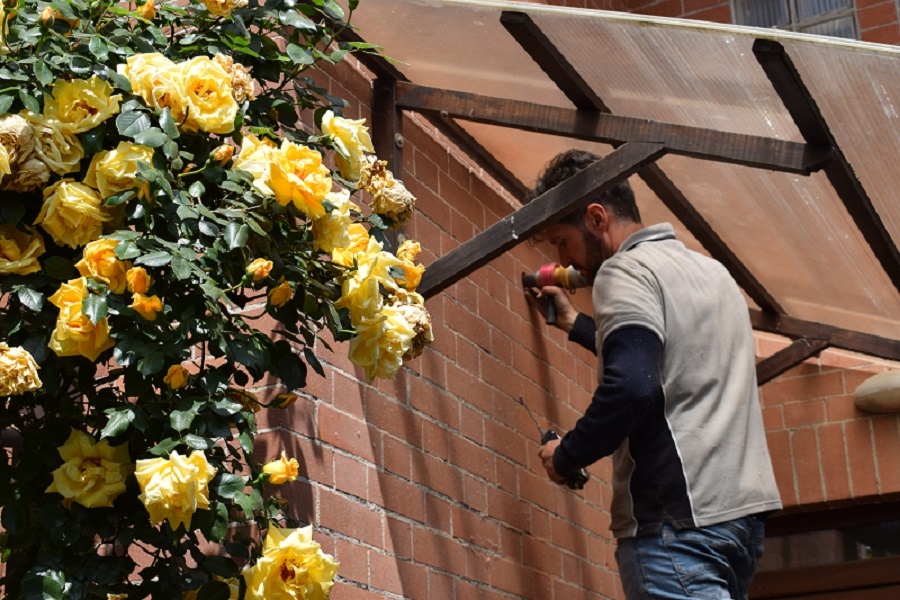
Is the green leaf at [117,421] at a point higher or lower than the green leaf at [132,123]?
lower

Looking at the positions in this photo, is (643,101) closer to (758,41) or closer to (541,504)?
(758,41)

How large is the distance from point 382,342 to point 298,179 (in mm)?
351

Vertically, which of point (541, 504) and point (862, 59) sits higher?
point (862, 59)

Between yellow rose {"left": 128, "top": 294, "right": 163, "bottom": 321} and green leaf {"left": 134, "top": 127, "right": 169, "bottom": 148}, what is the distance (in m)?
0.25

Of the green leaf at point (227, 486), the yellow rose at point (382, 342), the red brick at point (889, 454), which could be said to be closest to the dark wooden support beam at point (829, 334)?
the red brick at point (889, 454)

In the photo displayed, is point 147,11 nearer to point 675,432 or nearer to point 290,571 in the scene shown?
point 290,571

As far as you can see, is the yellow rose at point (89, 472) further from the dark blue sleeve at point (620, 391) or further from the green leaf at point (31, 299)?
the dark blue sleeve at point (620, 391)

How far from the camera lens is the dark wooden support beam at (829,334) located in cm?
484

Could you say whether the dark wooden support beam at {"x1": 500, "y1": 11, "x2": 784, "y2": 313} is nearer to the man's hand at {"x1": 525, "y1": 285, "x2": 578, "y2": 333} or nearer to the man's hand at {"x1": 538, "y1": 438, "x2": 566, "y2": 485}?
the man's hand at {"x1": 525, "y1": 285, "x2": 578, "y2": 333}

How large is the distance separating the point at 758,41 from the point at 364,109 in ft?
3.72

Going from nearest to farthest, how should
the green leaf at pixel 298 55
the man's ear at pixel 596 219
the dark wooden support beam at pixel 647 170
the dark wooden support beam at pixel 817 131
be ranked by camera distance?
the green leaf at pixel 298 55 → the dark wooden support beam at pixel 817 131 → the dark wooden support beam at pixel 647 170 → the man's ear at pixel 596 219

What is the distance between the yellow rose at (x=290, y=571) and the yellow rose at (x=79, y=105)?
0.73 meters

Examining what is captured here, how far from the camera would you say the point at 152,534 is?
7.04ft

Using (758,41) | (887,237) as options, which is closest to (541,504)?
(887,237)
